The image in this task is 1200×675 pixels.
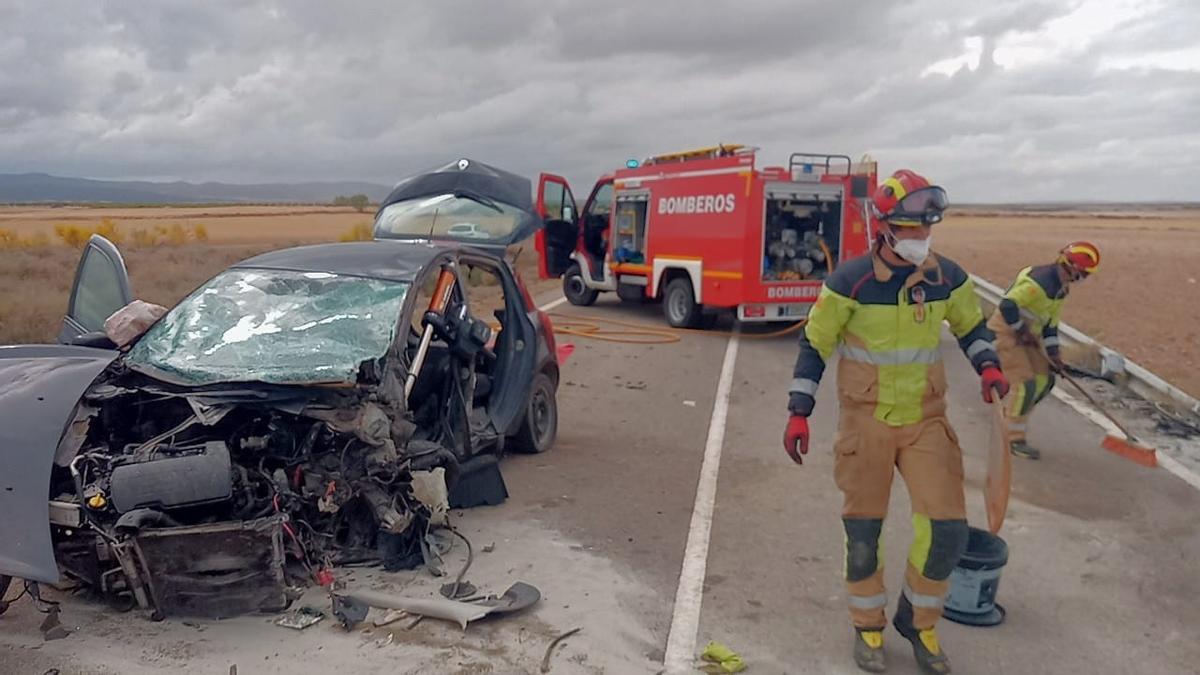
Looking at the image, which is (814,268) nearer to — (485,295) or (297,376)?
(485,295)

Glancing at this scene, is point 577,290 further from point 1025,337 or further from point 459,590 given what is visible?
point 459,590

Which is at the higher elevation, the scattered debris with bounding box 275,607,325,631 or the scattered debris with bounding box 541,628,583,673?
the scattered debris with bounding box 275,607,325,631

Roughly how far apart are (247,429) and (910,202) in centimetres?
320

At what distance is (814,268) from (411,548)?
33.8 ft

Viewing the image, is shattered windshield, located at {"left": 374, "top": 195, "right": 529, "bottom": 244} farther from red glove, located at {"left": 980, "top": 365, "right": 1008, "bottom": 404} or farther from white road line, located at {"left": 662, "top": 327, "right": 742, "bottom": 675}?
red glove, located at {"left": 980, "top": 365, "right": 1008, "bottom": 404}

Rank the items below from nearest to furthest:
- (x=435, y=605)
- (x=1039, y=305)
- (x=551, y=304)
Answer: (x=435, y=605)
(x=1039, y=305)
(x=551, y=304)

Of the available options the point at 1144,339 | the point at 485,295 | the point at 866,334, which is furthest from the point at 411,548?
the point at 485,295

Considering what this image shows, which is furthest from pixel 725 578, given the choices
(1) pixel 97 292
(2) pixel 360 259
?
(1) pixel 97 292

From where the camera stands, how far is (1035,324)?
300 inches

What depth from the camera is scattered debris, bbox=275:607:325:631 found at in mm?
4402

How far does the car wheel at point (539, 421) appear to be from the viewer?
24.1 feet

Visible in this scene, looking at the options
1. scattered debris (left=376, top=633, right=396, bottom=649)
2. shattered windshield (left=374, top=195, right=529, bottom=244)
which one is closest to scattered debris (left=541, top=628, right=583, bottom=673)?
scattered debris (left=376, top=633, right=396, bottom=649)

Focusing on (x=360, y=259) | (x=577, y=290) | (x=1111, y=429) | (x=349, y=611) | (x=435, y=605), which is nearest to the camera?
(x=349, y=611)

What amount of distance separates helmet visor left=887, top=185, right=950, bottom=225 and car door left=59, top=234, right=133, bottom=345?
4.83 m
